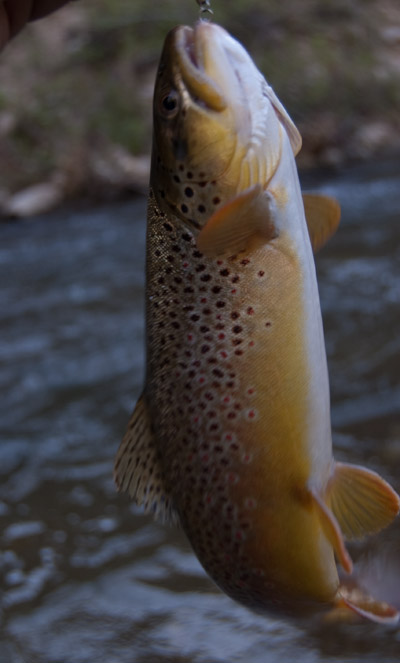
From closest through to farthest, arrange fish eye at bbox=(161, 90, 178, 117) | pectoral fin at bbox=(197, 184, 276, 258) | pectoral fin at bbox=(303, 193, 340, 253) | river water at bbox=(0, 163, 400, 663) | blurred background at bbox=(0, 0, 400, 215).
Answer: pectoral fin at bbox=(197, 184, 276, 258) → fish eye at bbox=(161, 90, 178, 117) → pectoral fin at bbox=(303, 193, 340, 253) → river water at bbox=(0, 163, 400, 663) → blurred background at bbox=(0, 0, 400, 215)

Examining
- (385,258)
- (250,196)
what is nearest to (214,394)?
(250,196)

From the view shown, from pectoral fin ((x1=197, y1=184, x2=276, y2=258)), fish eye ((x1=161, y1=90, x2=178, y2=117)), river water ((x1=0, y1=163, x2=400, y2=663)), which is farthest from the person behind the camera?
river water ((x1=0, y1=163, x2=400, y2=663))

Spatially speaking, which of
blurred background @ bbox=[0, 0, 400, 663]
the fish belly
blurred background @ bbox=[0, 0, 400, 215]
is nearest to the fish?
the fish belly

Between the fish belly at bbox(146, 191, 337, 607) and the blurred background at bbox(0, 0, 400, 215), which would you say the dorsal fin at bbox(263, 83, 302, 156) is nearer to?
the fish belly at bbox(146, 191, 337, 607)

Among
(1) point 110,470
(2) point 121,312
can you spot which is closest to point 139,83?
(2) point 121,312

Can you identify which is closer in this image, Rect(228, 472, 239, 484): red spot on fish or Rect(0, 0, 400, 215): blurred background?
Rect(228, 472, 239, 484): red spot on fish

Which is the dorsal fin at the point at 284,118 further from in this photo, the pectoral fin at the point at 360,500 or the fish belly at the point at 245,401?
the pectoral fin at the point at 360,500

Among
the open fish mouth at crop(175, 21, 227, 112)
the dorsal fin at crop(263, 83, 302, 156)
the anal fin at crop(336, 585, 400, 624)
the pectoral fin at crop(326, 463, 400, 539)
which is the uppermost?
the open fish mouth at crop(175, 21, 227, 112)

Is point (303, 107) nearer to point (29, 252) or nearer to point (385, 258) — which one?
point (29, 252)
